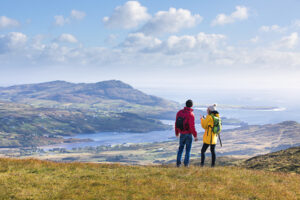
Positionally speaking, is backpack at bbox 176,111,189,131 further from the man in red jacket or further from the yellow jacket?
the yellow jacket

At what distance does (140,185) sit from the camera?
13.7 metres

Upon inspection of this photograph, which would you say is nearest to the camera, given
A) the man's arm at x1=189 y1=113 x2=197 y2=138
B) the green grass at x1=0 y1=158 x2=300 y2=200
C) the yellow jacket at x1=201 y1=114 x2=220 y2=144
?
the green grass at x1=0 y1=158 x2=300 y2=200

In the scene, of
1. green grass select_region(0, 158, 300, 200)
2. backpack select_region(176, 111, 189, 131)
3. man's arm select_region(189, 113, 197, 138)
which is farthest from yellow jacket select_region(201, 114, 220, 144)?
green grass select_region(0, 158, 300, 200)

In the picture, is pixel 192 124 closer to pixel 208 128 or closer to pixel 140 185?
pixel 208 128

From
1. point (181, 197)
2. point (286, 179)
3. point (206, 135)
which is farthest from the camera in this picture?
point (206, 135)

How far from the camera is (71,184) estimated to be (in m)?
14.1

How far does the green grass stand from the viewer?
12273 mm

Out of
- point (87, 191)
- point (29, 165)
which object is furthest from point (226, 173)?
point (29, 165)

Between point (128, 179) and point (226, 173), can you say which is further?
point (226, 173)

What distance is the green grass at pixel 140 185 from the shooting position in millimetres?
12273

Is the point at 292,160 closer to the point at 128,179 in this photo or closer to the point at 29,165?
the point at 128,179

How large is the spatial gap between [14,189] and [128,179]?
5.84 meters

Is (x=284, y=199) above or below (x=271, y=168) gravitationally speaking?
above

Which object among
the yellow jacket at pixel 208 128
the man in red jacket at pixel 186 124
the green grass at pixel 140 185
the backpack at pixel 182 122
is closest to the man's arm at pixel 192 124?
the man in red jacket at pixel 186 124
